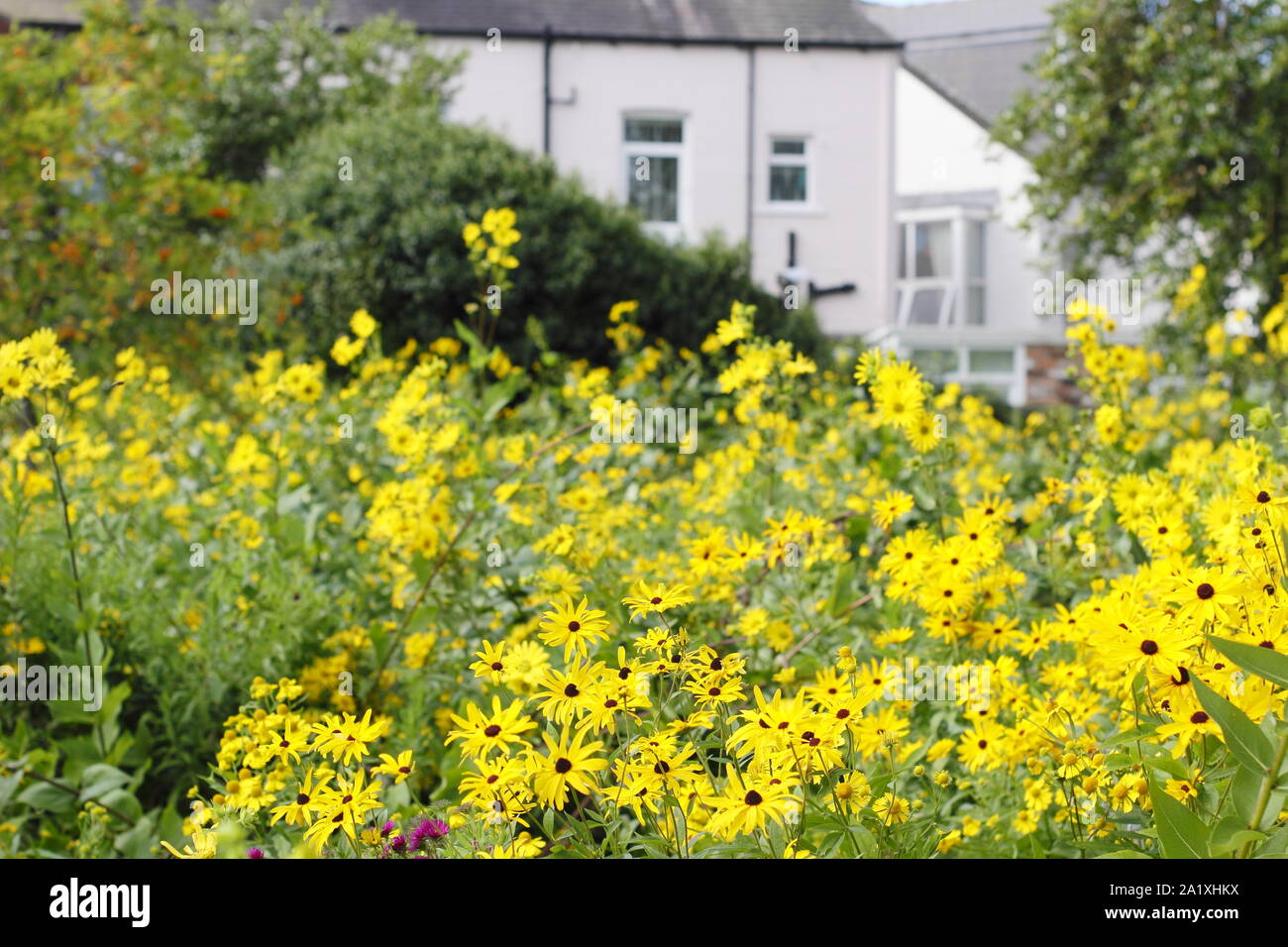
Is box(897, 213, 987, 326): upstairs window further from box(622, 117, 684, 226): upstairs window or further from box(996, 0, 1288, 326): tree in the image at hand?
box(996, 0, 1288, 326): tree

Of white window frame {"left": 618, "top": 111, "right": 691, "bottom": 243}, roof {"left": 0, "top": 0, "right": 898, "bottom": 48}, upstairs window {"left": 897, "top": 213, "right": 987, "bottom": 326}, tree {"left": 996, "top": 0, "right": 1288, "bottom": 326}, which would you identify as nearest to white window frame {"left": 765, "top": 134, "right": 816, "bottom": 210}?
white window frame {"left": 618, "top": 111, "right": 691, "bottom": 243}

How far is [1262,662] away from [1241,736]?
79mm

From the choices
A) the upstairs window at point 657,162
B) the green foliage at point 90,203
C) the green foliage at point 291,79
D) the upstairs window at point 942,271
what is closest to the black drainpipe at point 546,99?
the upstairs window at point 657,162

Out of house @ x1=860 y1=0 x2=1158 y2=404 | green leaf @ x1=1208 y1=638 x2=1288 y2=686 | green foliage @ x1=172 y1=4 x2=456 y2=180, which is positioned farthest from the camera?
house @ x1=860 y1=0 x2=1158 y2=404

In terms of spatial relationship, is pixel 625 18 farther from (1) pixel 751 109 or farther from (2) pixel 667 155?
(1) pixel 751 109

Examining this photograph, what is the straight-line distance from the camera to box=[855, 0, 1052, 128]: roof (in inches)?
870

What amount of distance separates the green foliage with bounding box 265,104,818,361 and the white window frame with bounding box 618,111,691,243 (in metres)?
3.51

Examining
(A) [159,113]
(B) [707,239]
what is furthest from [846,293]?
(A) [159,113]

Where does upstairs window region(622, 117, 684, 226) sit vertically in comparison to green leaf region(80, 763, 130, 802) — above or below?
above

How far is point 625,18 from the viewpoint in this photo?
1702 centimetres

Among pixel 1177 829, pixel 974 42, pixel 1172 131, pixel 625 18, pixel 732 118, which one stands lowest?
pixel 1177 829

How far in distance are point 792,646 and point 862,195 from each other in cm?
1554

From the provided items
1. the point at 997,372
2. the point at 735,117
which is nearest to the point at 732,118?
the point at 735,117

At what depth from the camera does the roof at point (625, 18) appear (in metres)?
16.5
